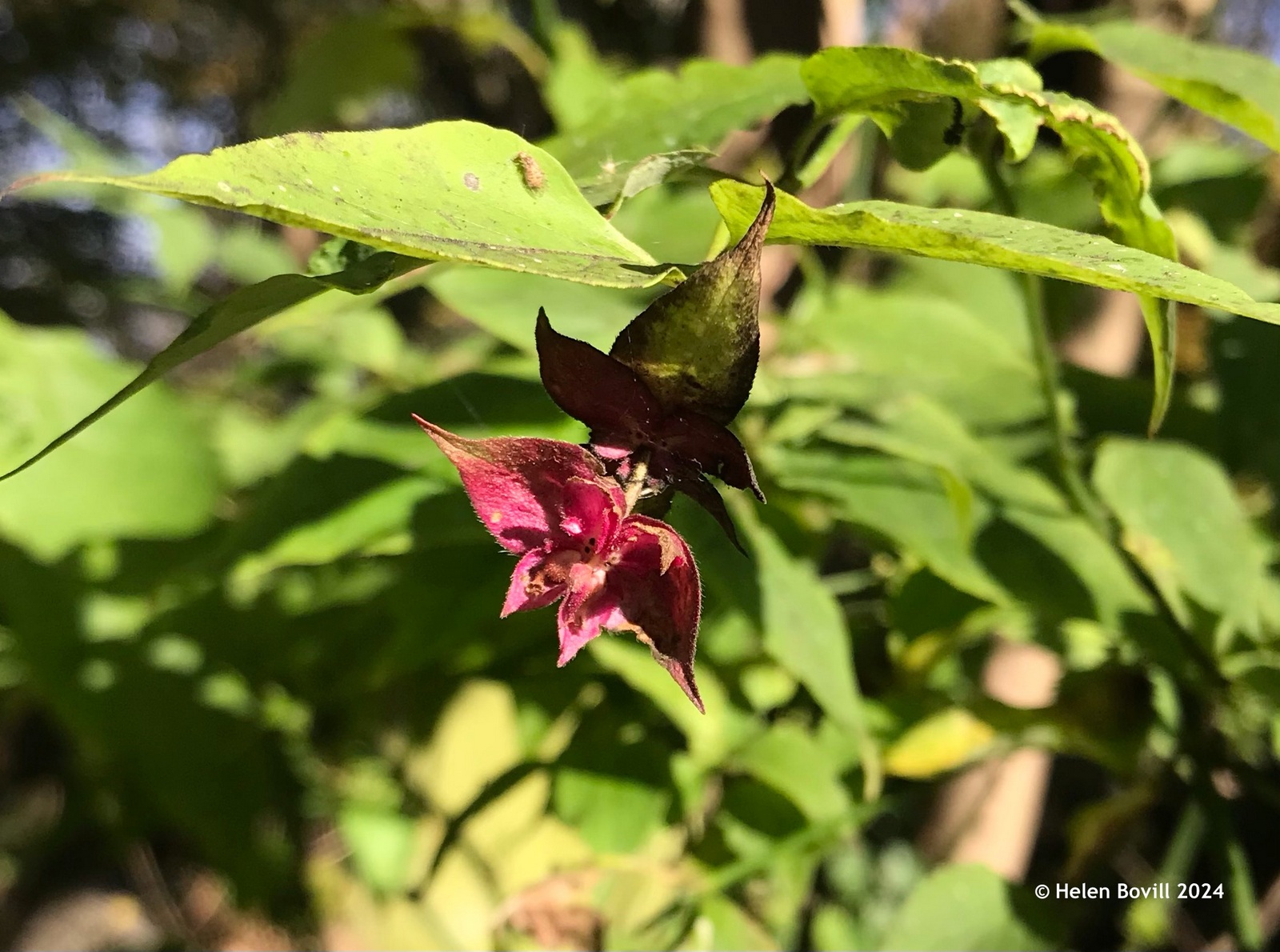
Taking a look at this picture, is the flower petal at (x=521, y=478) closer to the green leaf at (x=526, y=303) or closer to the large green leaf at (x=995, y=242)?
the large green leaf at (x=995, y=242)

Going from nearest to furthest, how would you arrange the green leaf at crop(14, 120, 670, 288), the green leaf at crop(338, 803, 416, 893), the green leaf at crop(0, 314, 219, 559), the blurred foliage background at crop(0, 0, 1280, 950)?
the green leaf at crop(14, 120, 670, 288) < the blurred foliage background at crop(0, 0, 1280, 950) < the green leaf at crop(0, 314, 219, 559) < the green leaf at crop(338, 803, 416, 893)

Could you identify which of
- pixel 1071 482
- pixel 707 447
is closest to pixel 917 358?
pixel 1071 482

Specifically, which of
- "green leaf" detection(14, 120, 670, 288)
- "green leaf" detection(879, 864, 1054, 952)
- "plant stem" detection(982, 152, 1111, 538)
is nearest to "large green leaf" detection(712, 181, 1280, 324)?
"green leaf" detection(14, 120, 670, 288)

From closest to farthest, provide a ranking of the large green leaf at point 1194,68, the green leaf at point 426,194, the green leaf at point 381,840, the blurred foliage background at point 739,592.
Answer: the green leaf at point 426,194 → the large green leaf at point 1194,68 → the blurred foliage background at point 739,592 → the green leaf at point 381,840

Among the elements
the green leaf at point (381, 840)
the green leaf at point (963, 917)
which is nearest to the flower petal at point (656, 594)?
the green leaf at point (963, 917)

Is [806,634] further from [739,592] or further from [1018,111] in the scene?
[1018,111]

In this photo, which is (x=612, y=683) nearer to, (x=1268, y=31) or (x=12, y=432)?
(x=12, y=432)

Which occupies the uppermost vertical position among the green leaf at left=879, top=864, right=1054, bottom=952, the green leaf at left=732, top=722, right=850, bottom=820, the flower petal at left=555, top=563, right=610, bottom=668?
the flower petal at left=555, top=563, right=610, bottom=668

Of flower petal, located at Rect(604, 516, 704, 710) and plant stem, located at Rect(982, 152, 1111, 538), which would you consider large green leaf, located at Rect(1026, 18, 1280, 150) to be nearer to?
plant stem, located at Rect(982, 152, 1111, 538)

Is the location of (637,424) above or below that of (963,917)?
above
